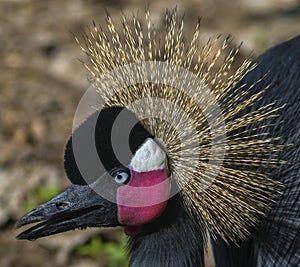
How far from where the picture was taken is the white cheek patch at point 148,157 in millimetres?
2387

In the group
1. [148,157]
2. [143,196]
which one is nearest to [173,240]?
[143,196]

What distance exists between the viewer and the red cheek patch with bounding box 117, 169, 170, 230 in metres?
2.42

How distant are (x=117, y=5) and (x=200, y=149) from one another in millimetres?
3121

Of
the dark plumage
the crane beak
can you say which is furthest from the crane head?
the dark plumage

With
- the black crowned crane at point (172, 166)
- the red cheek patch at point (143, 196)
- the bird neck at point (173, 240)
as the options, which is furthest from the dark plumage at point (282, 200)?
the red cheek patch at point (143, 196)

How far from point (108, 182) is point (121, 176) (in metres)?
0.04

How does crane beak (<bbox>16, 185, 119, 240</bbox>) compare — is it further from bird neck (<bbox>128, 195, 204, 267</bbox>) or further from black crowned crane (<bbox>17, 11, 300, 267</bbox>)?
bird neck (<bbox>128, 195, 204, 267</bbox>)

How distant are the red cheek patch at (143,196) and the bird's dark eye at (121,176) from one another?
0.01 metres

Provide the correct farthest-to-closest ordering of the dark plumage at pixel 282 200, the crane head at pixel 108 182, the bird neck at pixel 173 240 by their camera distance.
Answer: the dark plumage at pixel 282 200 → the bird neck at pixel 173 240 → the crane head at pixel 108 182

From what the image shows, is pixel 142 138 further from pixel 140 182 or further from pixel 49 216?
pixel 49 216

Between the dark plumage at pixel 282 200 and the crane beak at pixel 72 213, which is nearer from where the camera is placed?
the crane beak at pixel 72 213

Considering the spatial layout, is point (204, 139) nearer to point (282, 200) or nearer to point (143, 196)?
point (143, 196)

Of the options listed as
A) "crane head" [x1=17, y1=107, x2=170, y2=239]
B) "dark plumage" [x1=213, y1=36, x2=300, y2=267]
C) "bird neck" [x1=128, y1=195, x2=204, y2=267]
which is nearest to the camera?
"crane head" [x1=17, y1=107, x2=170, y2=239]

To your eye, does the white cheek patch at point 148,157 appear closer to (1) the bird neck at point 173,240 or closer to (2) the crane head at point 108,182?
(2) the crane head at point 108,182
